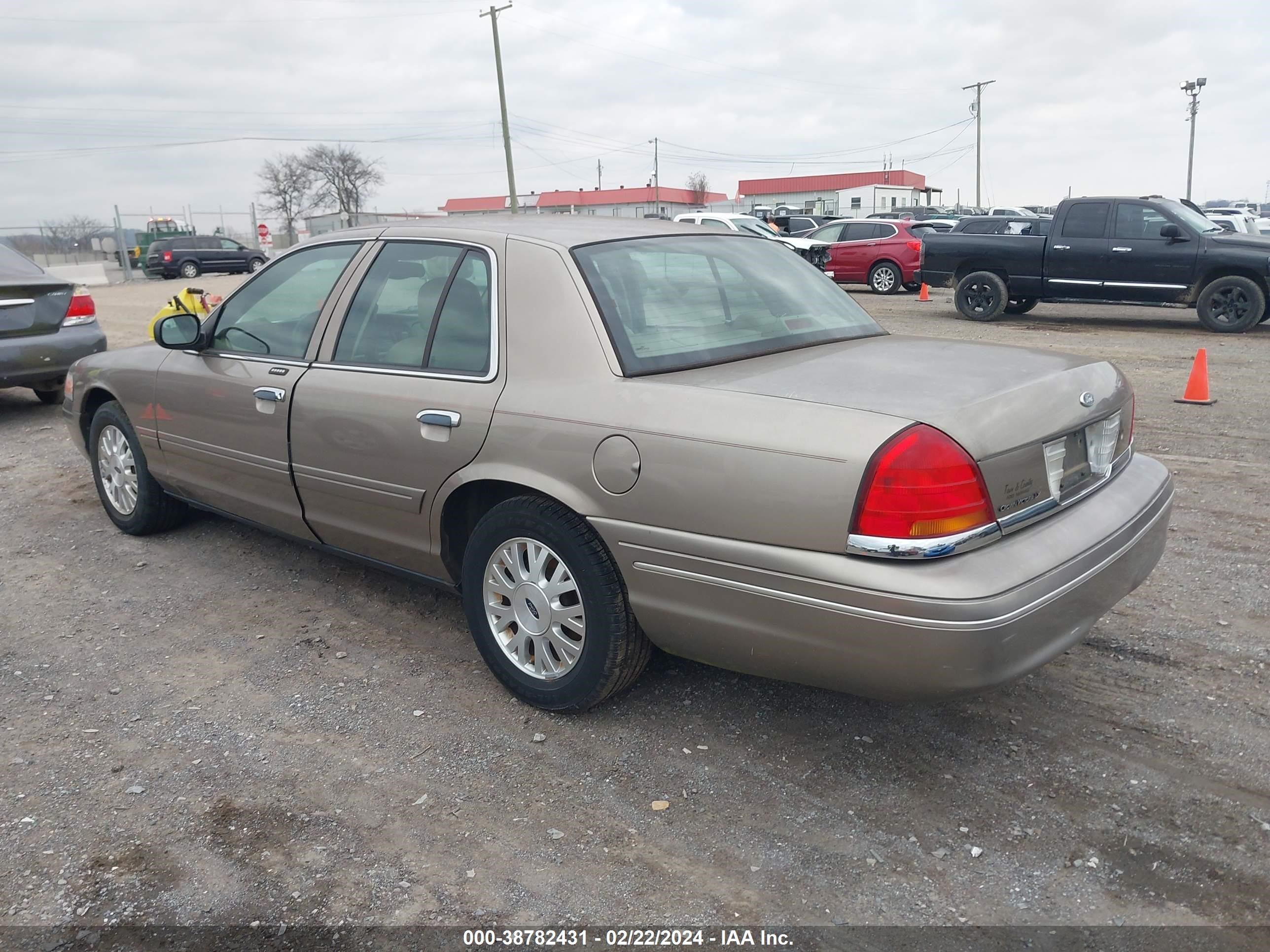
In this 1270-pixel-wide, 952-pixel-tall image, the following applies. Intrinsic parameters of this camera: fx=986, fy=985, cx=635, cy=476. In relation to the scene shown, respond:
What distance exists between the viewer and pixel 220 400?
14.3 ft

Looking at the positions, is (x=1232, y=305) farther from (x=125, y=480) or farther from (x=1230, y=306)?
(x=125, y=480)

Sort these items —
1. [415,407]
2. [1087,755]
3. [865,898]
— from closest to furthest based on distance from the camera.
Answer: [865,898]
[1087,755]
[415,407]

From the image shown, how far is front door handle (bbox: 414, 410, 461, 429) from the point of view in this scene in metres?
3.39

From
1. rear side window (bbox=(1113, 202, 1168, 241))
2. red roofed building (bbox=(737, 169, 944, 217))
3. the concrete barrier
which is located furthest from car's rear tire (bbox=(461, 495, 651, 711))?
red roofed building (bbox=(737, 169, 944, 217))

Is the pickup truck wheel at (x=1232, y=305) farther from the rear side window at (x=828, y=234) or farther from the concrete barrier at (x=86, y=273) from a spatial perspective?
the concrete barrier at (x=86, y=273)

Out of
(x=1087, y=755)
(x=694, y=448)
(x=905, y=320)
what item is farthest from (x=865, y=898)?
(x=905, y=320)

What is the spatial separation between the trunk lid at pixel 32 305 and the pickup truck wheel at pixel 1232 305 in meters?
12.9

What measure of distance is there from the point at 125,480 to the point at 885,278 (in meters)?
16.7

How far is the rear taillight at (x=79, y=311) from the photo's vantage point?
835 cm

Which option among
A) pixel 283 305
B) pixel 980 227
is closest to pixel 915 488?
pixel 283 305

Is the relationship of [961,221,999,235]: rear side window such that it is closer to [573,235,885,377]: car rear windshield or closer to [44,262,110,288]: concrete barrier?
[573,235,885,377]: car rear windshield

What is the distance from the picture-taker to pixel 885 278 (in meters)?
19.5

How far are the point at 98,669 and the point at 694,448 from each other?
262 centimetres

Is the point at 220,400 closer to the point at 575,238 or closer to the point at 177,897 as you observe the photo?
the point at 575,238
